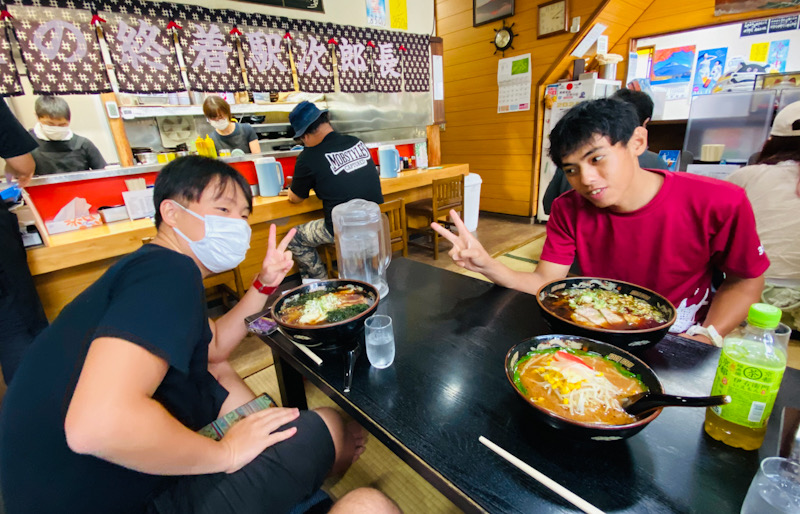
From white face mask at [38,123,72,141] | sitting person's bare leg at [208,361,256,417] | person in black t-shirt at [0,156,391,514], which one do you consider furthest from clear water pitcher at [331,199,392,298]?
white face mask at [38,123,72,141]

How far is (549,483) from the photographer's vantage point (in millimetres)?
644

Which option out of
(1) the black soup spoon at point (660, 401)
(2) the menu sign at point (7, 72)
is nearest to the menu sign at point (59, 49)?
(2) the menu sign at point (7, 72)

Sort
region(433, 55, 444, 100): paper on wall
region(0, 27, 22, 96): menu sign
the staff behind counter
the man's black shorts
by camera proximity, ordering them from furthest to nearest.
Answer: region(433, 55, 444, 100): paper on wall → the staff behind counter → region(0, 27, 22, 96): menu sign → the man's black shorts

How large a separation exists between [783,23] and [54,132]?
291 inches

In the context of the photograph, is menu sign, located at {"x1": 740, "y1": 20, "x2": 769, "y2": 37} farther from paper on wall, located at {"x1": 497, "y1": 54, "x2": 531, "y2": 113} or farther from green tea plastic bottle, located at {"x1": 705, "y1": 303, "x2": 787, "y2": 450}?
green tea plastic bottle, located at {"x1": 705, "y1": 303, "x2": 787, "y2": 450}

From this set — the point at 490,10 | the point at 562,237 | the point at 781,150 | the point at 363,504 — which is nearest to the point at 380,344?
the point at 363,504

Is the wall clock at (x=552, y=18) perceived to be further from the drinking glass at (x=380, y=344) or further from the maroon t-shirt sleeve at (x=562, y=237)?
the drinking glass at (x=380, y=344)

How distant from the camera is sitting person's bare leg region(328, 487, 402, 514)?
92 centimetres

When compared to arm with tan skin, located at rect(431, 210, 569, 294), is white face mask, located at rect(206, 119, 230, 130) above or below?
above

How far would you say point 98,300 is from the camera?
2.72 feet

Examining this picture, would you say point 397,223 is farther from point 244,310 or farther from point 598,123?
point 598,123

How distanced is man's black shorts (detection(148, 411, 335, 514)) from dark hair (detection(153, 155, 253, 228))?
0.74 meters

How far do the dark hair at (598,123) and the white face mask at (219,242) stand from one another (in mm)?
1178

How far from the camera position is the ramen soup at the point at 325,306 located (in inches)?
45.4
